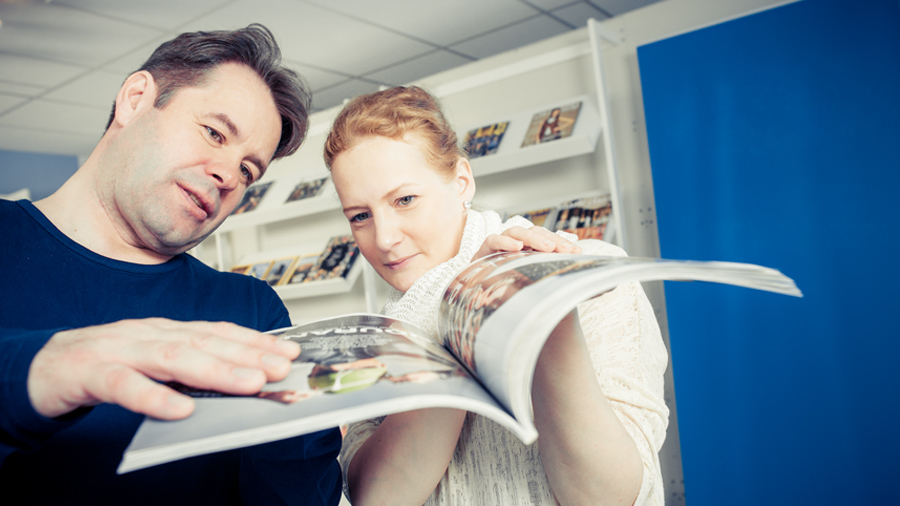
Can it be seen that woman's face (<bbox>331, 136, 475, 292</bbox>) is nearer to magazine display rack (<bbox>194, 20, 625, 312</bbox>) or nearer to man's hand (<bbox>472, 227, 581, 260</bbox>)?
man's hand (<bbox>472, 227, 581, 260</bbox>)

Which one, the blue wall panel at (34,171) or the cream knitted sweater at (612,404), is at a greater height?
the blue wall panel at (34,171)

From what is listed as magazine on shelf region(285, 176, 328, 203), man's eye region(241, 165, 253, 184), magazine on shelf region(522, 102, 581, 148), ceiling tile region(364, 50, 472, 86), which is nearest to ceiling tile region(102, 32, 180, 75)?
magazine on shelf region(285, 176, 328, 203)

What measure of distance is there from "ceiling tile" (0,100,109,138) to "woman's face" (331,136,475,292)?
15.2 feet

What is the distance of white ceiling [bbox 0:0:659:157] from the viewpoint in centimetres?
315

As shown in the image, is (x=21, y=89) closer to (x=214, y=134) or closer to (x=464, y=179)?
(x=214, y=134)

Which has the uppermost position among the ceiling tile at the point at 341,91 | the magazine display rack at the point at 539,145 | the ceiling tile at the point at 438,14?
the ceiling tile at the point at 438,14

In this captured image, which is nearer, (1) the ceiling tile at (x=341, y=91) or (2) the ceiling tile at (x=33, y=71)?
(2) the ceiling tile at (x=33, y=71)

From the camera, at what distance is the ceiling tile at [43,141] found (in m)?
5.08

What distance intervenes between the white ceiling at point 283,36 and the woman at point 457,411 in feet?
8.22

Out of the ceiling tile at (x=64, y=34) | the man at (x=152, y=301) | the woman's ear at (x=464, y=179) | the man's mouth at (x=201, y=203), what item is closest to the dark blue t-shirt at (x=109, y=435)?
the man at (x=152, y=301)

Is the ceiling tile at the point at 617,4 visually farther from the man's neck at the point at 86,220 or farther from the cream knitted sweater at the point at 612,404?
the man's neck at the point at 86,220

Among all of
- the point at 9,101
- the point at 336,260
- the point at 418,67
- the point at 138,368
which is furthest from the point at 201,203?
the point at 9,101

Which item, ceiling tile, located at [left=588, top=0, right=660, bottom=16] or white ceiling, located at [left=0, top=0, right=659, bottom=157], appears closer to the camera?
white ceiling, located at [left=0, top=0, right=659, bottom=157]

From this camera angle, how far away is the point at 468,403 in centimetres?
37
